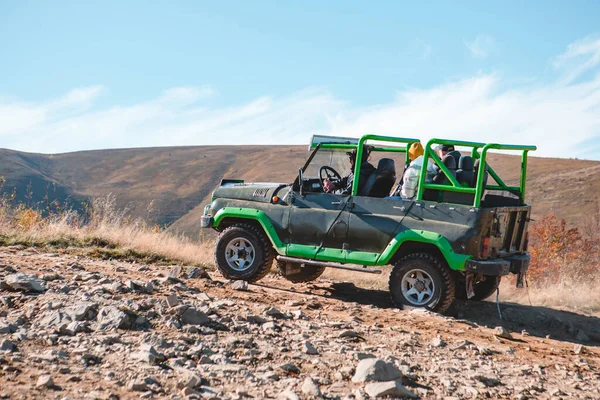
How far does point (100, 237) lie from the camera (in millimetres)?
11844

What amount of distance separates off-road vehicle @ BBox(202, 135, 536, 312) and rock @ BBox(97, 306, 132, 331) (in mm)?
3339

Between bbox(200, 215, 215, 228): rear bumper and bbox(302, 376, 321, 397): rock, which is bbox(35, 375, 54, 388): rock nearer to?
bbox(302, 376, 321, 397): rock

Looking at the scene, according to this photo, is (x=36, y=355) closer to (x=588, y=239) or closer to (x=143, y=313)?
(x=143, y=313)

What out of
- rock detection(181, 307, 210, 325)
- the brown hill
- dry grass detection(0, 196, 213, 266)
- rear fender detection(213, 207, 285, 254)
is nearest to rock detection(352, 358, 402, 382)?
rock detection(181, 307, 210, 325)

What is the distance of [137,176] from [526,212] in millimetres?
94895

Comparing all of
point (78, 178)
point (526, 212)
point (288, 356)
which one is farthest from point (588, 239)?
point (78, 178)

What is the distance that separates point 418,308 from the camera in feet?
24.9

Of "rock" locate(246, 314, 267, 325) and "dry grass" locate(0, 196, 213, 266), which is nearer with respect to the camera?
"rock" locate(246, 314, 267, 325)

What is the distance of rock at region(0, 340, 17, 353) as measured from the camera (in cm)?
467

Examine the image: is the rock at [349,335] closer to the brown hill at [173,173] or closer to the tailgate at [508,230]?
the tailgate at [508,230]

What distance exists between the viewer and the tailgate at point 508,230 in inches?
303

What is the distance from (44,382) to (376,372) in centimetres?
223

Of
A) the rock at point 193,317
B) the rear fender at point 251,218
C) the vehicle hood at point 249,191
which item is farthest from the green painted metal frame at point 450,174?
the rock at point 193,317

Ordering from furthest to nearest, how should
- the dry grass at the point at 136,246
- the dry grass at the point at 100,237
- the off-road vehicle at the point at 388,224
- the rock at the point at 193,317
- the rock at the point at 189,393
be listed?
1. the dry grass at the point at 100,237
2. the dry grass at the point at 136,246
3. the off-road vehicle at the point at 388,224
4. the rock at the point at 193,317
5. the rock at the point at 189,393
